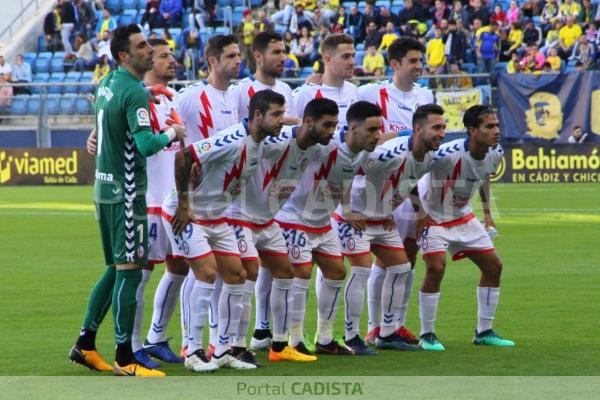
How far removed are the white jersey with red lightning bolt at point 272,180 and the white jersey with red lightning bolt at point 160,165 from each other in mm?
644

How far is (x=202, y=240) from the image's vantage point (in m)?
9.00

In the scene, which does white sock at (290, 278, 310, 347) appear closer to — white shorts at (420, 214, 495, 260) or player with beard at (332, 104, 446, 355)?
player with beard at (332, 104, 446, 355)

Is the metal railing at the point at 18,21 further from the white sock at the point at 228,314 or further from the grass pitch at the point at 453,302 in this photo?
the white sock at the point at 228,314

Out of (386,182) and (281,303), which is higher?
(386,182)

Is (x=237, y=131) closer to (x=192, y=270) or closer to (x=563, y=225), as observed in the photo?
(x=192, y=270)

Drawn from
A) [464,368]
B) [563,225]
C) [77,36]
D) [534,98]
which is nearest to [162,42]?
[464,368]

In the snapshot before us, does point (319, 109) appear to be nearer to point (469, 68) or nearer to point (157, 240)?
point (157, 240)

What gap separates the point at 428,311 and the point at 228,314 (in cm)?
191

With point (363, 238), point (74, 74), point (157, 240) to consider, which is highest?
point (157, 240)

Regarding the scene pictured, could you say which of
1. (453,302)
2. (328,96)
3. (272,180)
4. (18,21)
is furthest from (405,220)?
(18,21)

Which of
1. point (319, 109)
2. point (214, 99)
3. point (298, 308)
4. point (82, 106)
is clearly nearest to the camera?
point (319, 109)

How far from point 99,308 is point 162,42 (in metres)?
2.37

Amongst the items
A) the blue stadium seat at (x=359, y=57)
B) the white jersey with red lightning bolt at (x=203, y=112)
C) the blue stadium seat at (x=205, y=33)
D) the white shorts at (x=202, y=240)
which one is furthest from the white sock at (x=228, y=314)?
the blue stadium seat at (x=205, y=33)

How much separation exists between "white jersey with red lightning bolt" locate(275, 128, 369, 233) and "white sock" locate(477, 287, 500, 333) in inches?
57.5
